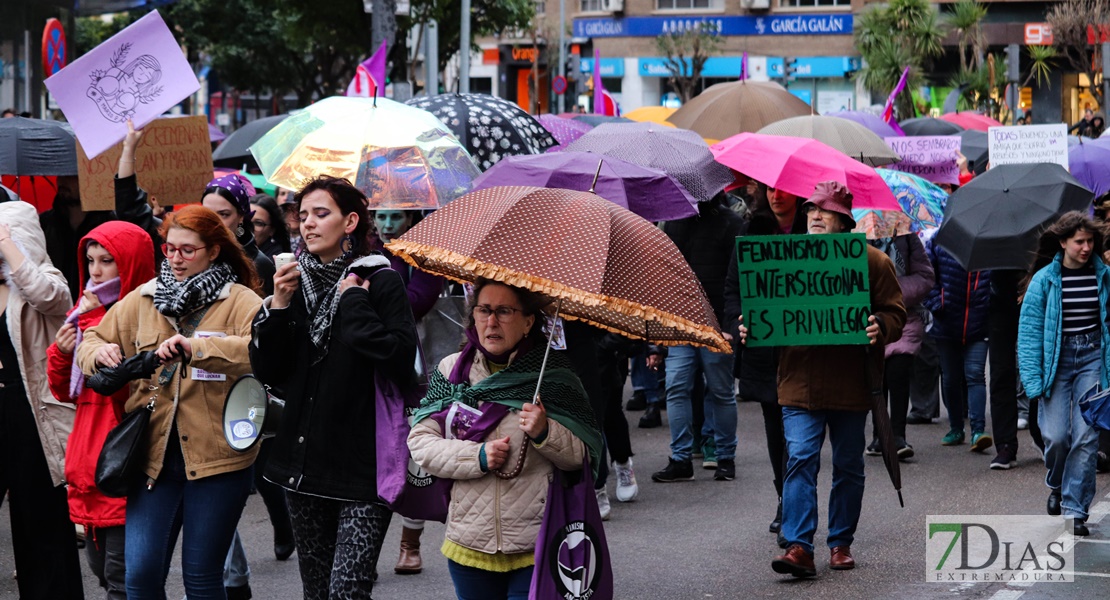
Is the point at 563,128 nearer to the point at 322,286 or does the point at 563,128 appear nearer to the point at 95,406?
the point at 95,406

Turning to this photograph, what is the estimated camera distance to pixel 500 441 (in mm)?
4516

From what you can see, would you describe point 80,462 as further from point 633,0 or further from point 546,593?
point 633,0

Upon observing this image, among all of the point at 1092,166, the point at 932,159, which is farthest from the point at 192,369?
the point at 932,159

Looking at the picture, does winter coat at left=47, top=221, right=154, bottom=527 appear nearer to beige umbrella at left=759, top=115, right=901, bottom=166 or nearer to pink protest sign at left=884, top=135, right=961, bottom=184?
beige umbrella at left=759, top=115, right=901, bottom=166

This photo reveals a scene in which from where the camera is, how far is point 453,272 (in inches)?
198

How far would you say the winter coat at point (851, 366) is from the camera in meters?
6.93

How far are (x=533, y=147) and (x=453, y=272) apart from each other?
15.3ft

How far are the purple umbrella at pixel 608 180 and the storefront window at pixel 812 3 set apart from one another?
5037 cm

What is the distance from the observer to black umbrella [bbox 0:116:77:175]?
28.4 feet

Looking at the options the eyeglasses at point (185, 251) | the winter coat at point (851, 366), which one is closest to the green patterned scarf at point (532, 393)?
the eyeglasses at point (185, 251)

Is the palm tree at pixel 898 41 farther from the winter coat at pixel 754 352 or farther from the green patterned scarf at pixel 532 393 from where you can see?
the green patterned scarf at pixel 532 393

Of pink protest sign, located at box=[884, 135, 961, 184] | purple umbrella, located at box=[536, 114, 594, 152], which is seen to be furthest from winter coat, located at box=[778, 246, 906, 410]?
pink protest sign, located at box=[884, 135, 961, 184]

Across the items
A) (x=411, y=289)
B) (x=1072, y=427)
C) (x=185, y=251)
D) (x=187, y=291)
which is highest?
(x=185, y=251)

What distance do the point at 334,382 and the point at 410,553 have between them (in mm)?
2561
